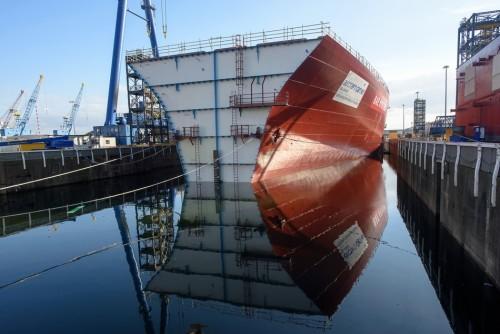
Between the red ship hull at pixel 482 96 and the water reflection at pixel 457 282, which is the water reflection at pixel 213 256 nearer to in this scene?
the water reflection at pixel 457 282

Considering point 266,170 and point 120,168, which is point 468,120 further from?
point 120,168

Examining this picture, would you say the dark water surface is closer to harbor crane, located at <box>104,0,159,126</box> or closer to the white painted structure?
the white painted structure

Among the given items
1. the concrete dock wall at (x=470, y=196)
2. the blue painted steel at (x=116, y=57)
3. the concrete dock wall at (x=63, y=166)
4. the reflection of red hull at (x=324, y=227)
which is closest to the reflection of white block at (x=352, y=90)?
the reflection of red hull at (x=324, y=227)

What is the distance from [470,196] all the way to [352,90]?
16.5 m

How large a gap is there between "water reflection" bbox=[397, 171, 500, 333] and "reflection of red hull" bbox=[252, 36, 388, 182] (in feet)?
32.0

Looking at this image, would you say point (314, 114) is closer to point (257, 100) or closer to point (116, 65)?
point (257, 100)

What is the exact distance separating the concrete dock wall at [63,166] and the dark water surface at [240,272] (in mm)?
6228

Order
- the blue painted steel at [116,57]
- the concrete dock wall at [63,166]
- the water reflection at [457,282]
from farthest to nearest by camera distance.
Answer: the blue painted steel at [116,57] < the concrete dock wall at [63,166] < the water reflection at [457,282]

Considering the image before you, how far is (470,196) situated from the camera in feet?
29.8

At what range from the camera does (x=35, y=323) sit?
6.44m

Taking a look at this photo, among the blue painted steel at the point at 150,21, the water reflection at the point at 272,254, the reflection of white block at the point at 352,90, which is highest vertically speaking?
the blue painted steel at the point at 150,21

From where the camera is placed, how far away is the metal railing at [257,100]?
Answer: 19.3 metres

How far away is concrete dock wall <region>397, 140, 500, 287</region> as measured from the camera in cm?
730

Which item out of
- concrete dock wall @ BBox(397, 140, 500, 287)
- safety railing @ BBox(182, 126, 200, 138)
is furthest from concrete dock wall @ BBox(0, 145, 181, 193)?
concrete dock wall @ BBox(397, 140, 500, 287)
